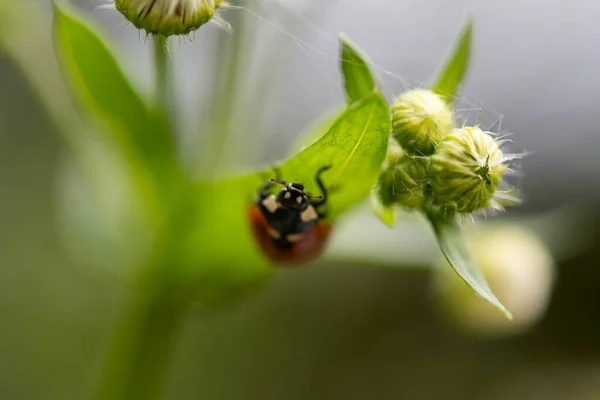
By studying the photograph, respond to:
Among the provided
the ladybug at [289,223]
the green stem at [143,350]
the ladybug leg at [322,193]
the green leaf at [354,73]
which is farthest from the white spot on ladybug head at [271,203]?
the green stem at [143,350]

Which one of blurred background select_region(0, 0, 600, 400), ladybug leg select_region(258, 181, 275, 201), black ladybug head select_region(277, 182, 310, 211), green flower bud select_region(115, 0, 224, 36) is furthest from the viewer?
blurred background select_region(0, 0, 600, 400)

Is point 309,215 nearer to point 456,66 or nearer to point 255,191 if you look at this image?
point 255,191

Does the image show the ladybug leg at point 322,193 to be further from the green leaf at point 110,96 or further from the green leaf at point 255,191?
the green leaf at point 110,96

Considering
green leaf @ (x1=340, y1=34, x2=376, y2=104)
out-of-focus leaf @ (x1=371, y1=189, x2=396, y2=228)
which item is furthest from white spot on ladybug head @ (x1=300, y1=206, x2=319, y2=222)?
green leaf @ (x1=340, y1=34, x2=376, y2=104)

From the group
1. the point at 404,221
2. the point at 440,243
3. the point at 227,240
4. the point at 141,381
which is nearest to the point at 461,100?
the point at 440,243

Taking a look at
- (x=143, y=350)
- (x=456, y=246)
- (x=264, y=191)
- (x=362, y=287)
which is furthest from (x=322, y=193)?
(x=362, y=287)

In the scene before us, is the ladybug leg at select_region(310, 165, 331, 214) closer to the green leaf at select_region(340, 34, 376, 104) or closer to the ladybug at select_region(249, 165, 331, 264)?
the ladybug at select_region(249, 165, 331, 264)
